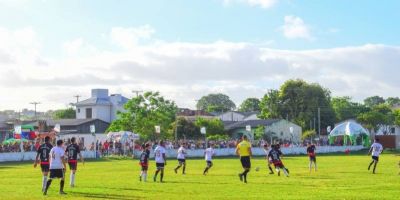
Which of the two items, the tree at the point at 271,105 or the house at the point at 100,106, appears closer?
the house at the point at 100,106

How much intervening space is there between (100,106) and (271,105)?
115 feet

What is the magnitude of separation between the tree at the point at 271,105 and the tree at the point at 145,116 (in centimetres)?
4225

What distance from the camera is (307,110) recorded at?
118m

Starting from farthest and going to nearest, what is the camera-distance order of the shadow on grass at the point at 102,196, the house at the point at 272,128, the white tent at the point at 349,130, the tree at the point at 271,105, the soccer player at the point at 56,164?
the tree at the point at 271,105 → the house at the point at 272,128 → the white tent at the point at 349,130 → the soccer player at the point at 56,164 → the shadow on grass at the point at 102,196

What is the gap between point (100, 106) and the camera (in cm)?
10675

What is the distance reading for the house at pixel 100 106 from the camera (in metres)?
107

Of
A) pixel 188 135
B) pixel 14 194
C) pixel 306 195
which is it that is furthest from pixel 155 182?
pixel 188 135

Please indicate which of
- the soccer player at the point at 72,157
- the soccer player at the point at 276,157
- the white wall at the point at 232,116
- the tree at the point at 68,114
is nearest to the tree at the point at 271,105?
the white wall at the point at 232,116

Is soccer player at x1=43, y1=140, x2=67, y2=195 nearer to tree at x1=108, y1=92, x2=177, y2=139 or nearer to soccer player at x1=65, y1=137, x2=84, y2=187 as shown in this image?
soccer player at x1=65, y1=137, x2=84, y2=187

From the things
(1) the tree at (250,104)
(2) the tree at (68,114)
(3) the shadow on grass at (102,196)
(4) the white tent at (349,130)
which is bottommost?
(3) the shadow on grass at (102,196)

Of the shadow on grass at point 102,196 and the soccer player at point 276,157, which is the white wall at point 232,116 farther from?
the shadow on grass at point 102,196

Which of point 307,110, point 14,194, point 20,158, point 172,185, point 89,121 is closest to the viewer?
point 14,194

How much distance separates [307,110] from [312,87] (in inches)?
181

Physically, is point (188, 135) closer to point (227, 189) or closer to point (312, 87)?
point (312, 87)
